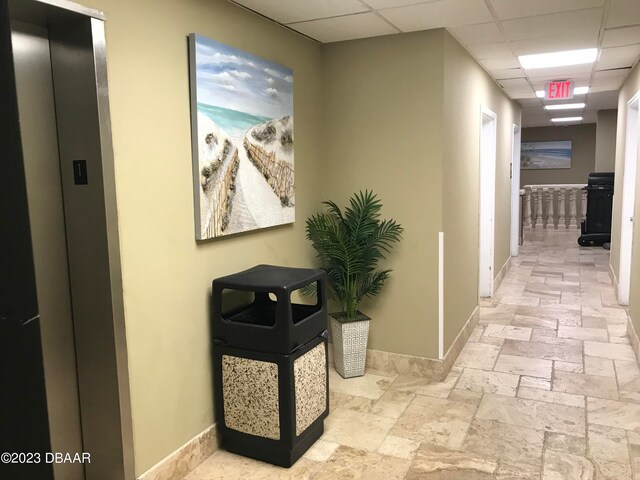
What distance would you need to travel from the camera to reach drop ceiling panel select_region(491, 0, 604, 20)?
3025 millimetres

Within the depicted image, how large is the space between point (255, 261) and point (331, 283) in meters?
0.84

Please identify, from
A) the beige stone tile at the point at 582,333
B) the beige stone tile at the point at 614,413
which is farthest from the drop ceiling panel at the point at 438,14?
the beige stone tile at the point at 582,333

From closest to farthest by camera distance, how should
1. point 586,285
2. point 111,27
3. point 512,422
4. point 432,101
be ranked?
point 111,27, point 512,422, point 432,101, point 586,285

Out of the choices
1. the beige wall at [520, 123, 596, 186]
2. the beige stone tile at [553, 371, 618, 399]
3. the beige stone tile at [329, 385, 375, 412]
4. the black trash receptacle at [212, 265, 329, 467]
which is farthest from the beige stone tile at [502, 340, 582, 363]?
the beige wall at [520, 123, 596, 186]

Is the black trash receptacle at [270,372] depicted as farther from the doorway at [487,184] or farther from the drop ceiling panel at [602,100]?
the drop ceiling panel at [602,100]

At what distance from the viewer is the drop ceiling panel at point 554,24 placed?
10.8ft

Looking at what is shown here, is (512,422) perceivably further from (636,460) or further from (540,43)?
(540,43)

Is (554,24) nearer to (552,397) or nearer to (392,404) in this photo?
(552,397)

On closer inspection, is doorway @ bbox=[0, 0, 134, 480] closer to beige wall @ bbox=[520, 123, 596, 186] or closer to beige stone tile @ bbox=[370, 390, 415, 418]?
beige stone tile @ bbox=[370, 390, 415, 418]

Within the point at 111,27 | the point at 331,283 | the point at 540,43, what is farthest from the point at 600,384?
the point at 111,27

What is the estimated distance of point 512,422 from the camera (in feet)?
10.3

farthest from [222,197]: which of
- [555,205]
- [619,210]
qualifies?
[555,205]

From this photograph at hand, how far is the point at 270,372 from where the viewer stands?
2.61 metres

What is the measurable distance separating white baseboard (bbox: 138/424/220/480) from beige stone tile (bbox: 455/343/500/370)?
2.09m
